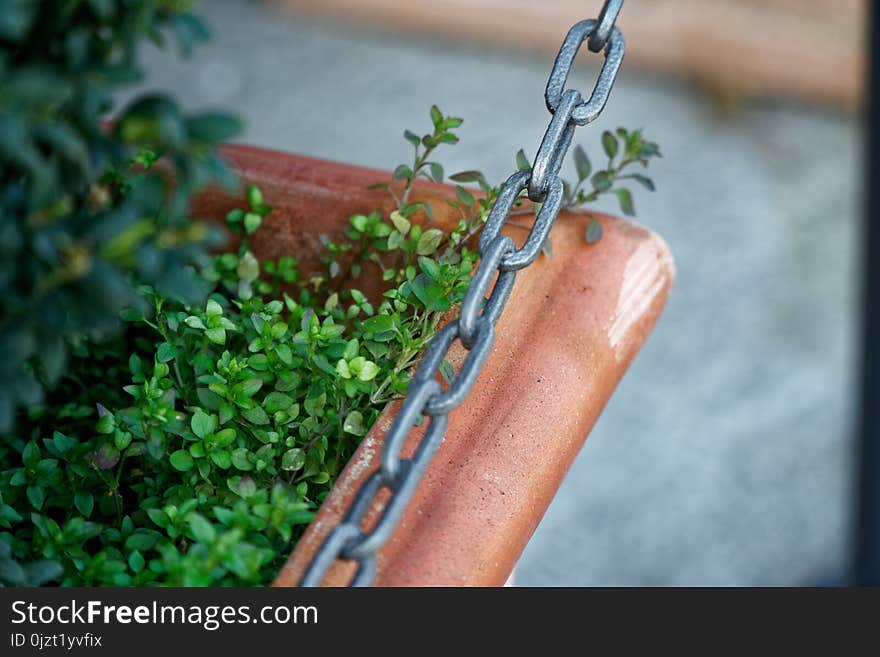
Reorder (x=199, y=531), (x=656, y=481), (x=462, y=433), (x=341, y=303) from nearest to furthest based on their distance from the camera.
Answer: (x=199, y=531) < (x=462, y=433) < (x=341, y=303) < (x=656, y=481)

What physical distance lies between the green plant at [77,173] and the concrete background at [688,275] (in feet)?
5.13

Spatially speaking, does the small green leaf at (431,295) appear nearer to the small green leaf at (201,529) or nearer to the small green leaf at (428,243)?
the small green leaf at (428,243)

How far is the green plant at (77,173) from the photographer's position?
59 cm

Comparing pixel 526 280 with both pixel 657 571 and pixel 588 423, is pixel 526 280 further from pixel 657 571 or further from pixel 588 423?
pixel 657 571

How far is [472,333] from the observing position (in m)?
0.68

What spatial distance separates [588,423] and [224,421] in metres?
0.32

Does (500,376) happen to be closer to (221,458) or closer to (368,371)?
(368,371)

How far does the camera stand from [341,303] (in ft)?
3.50

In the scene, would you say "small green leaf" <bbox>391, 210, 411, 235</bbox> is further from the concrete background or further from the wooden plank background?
the wooden plank background

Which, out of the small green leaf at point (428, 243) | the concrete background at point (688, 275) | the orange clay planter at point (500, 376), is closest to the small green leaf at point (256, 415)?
the orange clay planter at point (500, 376)

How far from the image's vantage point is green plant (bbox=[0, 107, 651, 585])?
31.1 inches

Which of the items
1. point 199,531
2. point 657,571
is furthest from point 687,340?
point 199,531

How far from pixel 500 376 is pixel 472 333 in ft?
0.70

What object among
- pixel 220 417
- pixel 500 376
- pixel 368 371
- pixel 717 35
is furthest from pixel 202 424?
pixel 717 35
